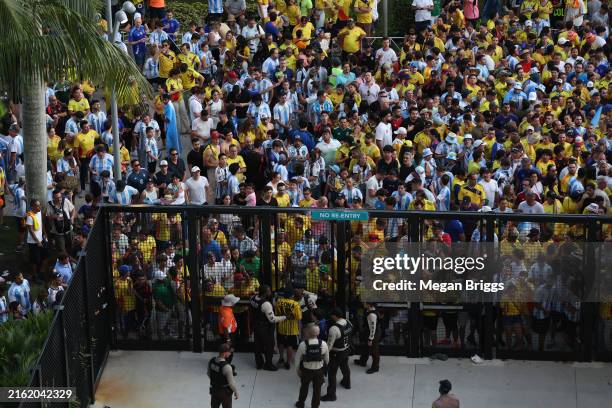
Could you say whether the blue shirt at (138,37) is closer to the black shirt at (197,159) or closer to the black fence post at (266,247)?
the black shirt at (197,159)

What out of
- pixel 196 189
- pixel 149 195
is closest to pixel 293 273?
pixel 149 195

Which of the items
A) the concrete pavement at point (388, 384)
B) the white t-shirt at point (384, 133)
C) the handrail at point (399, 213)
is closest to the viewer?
the concrete pavement at point (388, 384)

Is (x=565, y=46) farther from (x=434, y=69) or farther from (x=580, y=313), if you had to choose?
(x=580, y=313)

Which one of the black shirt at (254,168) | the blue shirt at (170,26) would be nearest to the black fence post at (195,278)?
the black shirt at (254,168)

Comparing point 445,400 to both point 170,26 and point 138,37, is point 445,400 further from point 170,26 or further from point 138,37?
point 170,26

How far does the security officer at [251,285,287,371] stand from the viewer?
17422mm

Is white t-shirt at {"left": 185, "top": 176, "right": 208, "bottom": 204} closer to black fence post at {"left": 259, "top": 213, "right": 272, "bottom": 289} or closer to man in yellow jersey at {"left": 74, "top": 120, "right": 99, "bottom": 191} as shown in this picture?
man in yellow jersey at {"left": 74, "top": 120, "right": 99, "bottom": 191}

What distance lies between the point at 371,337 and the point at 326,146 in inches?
264

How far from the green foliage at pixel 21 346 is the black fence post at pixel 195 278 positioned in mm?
2384

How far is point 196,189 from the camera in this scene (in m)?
21.8

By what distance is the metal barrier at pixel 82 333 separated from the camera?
1469cm

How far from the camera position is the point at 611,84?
26672 millimetres

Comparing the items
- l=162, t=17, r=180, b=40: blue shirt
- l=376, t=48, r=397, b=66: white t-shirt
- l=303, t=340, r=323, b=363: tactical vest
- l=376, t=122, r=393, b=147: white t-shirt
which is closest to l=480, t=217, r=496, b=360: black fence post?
l=303, t=340, r=323, b=363: tactical vest

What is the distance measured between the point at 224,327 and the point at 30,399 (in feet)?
15.5
